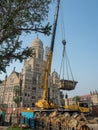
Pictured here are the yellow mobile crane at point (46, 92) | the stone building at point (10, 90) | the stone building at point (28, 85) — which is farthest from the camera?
the stone building at point (10, 90)

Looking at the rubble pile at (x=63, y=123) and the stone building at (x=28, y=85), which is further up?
the stone building at (x=28, y=85)

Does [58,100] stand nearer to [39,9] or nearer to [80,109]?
[80,109]

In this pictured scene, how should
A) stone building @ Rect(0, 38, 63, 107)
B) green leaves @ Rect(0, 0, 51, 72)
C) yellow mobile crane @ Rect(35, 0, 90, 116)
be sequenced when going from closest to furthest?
green leaves @ Rect(0, 0, 51, 72) → yellow mobile crane @ Rect(35, 0, 90, 116) → stone building @ Rect(0, 38, 63, 107)

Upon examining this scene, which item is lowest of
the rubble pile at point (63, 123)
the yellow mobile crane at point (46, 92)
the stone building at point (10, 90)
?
the rubble pile at point (63, 123)

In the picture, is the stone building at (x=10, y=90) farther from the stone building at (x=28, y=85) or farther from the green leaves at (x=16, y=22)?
the green leaves at (x=16, y=22)

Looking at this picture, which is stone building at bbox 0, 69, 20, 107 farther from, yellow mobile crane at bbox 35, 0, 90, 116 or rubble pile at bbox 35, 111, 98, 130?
rubble pile at bbox 35, 111, 98, 130

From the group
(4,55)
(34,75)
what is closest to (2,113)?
(4,55)

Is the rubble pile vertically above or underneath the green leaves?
underneath

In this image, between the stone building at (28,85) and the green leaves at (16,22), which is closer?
the green leaves at (16,22)

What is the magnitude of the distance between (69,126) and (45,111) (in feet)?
37.9

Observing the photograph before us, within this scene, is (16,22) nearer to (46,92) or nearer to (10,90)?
(46,92)

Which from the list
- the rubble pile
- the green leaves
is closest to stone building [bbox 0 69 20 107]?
the rubble pile

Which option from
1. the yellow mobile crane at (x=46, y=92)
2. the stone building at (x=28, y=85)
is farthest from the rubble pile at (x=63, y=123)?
the stone building at (x=28, y=85)

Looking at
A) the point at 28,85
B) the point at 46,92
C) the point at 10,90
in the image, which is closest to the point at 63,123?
the point at 46,92
